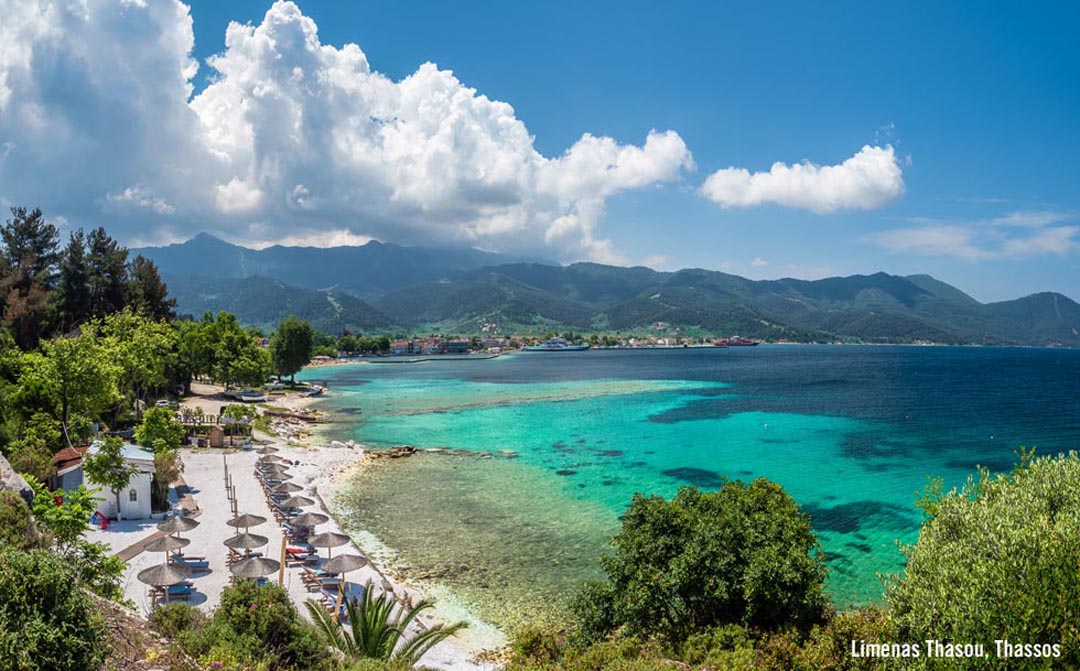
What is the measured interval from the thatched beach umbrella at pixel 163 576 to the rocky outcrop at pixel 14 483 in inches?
186

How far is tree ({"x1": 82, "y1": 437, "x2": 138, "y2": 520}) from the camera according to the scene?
81.3 ft

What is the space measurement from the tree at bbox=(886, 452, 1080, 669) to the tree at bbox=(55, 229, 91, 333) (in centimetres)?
6889

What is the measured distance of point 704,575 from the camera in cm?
1431

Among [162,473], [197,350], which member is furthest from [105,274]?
[162,473]

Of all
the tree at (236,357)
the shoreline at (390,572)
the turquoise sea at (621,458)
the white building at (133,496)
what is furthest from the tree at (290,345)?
the white building at (133,496)

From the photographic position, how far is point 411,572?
2317 centimetres

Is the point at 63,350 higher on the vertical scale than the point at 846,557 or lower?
higher

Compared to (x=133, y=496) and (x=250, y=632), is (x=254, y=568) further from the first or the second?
(x=133, y=496)

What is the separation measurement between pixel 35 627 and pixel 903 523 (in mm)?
35635

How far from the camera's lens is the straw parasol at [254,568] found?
18.5 metres

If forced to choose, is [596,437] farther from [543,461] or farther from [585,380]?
[585,380]

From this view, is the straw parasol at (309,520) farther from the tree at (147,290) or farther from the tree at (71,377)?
the tree at (147,290)

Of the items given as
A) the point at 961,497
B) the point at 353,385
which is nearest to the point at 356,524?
the point at 961,497

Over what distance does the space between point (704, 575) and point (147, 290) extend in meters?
73.9
